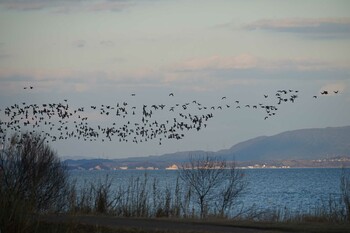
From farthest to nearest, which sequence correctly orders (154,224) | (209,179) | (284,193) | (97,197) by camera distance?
(284,193), (209,179), (97,197), (154,224)

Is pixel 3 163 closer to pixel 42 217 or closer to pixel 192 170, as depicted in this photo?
pixel 42 217

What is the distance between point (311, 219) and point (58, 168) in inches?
562

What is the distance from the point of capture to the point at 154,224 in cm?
2872

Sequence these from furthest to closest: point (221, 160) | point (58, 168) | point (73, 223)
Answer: point (221, 160), point (58, 168), point (73, 223)

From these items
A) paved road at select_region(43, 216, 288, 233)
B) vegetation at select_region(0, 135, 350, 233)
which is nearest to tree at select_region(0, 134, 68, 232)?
vegetation at select_region(0, 135, 350, 233)

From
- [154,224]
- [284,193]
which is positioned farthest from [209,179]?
[284,193]

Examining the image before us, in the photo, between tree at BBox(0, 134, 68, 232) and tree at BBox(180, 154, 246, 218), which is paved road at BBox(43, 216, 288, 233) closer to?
tree at BBox(0, 134, 68, 232)

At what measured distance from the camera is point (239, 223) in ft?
99.4

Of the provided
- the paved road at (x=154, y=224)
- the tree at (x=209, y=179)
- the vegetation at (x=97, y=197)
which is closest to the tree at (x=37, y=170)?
the vegetation at (x=97, y=197)

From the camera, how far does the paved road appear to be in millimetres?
27172

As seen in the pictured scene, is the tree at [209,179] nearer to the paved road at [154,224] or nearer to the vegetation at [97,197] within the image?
the vegetation at [97,197]

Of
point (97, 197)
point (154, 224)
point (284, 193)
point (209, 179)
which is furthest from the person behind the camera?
point (284, 193)

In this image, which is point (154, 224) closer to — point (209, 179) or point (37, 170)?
point (37, 170)

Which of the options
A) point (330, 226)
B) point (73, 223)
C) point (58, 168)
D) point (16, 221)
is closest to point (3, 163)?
point (58, 168)
